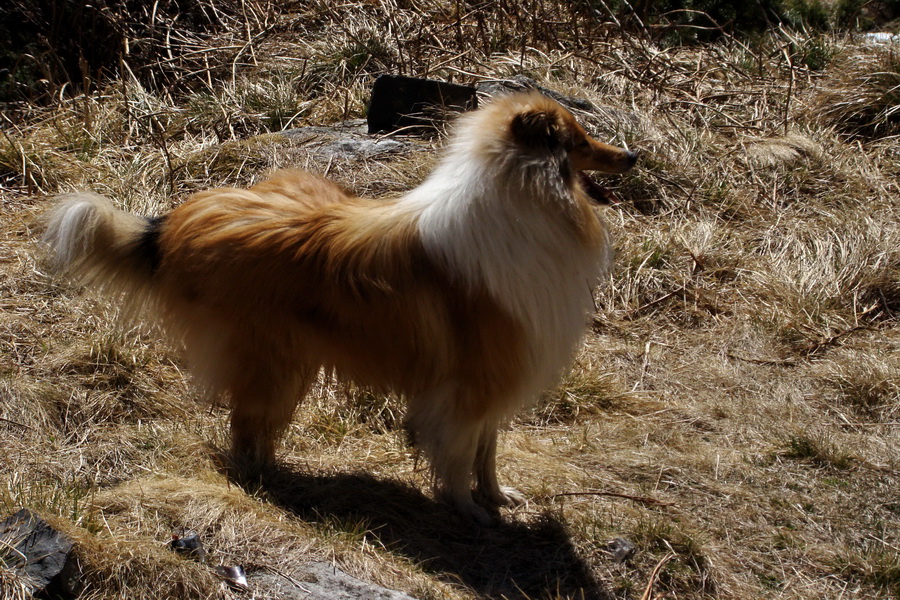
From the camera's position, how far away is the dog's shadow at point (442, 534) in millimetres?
3590

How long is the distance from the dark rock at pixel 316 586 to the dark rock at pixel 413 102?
4.27 metres

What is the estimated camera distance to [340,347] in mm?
3734

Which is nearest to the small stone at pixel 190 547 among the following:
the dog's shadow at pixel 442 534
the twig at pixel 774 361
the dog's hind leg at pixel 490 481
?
the dog's shadow at pixel 442 534

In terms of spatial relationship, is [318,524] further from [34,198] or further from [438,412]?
[34,198]

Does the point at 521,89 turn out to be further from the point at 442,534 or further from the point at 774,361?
the point at 442,534

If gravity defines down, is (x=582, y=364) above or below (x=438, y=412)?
below

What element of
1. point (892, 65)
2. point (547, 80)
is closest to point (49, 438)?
point (547, 80)

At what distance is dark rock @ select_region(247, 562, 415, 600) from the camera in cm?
312

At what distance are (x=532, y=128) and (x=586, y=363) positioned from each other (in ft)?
6.91

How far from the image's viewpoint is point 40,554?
293 centimetres

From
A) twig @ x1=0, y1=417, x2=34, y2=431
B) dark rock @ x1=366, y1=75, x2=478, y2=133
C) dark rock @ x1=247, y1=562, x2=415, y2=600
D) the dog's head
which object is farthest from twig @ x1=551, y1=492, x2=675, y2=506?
dark rock @ x1=366, y1=75, x2=478, y2=133

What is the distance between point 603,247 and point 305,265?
1193 millimetres

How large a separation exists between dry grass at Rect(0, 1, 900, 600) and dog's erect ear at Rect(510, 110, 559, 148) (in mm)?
1580

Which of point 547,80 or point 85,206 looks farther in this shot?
point 547,80
